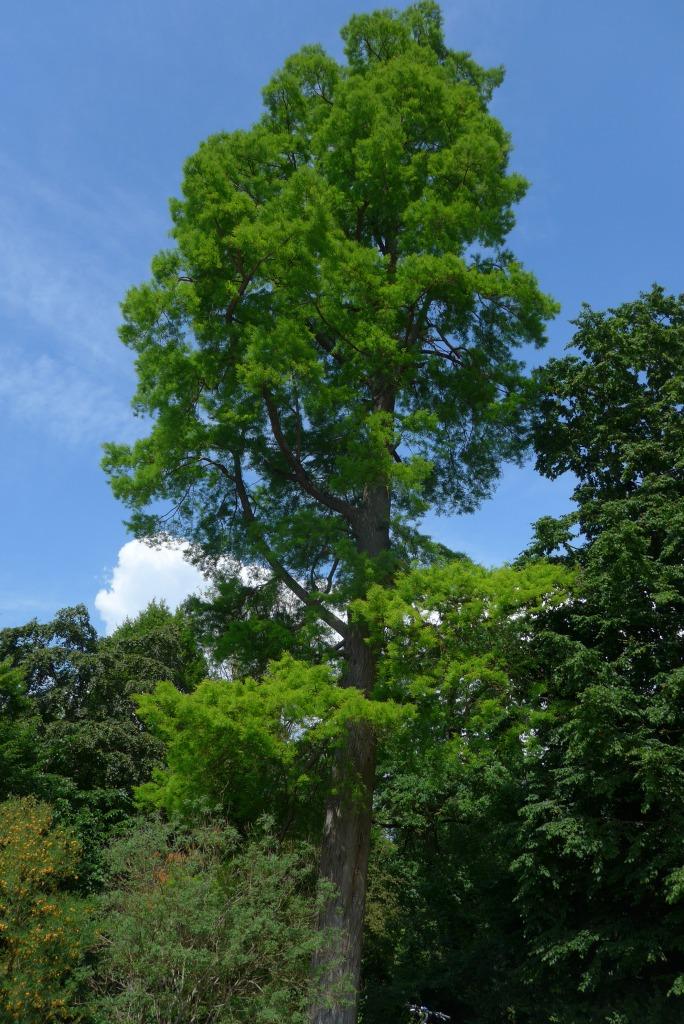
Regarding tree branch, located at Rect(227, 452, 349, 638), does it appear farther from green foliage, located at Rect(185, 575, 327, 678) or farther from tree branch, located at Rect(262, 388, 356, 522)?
tree branch, located at Rect(262, 388, 356, 522)

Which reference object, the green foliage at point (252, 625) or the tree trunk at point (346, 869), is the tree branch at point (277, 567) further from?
the tree trunk at point (346, 869)

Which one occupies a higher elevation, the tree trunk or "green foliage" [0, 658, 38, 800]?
"green foliage" [0, 658, 38, 800]

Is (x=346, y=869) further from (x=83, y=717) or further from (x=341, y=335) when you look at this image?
(x=83, y=717)

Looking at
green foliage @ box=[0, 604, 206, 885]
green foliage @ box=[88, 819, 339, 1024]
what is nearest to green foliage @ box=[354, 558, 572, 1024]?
green foliage @ box=[88, 819, 339, 1024]

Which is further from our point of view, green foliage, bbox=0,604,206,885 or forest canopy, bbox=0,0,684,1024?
green foliage, bbox=0,604,206,885

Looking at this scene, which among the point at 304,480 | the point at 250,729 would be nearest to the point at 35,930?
the point at 250,729

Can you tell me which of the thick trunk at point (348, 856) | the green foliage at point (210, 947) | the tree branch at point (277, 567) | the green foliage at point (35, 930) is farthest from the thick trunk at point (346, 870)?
the green foliage at point (35, 930)

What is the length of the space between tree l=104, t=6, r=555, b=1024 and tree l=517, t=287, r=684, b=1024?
2.48 meters

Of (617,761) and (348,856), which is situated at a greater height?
(617,761)

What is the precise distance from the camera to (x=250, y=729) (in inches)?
361

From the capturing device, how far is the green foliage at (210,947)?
314 inches

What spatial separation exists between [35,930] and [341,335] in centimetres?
951

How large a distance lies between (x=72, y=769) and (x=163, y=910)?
43.6 feet

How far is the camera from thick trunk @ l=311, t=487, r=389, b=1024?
9156mm
